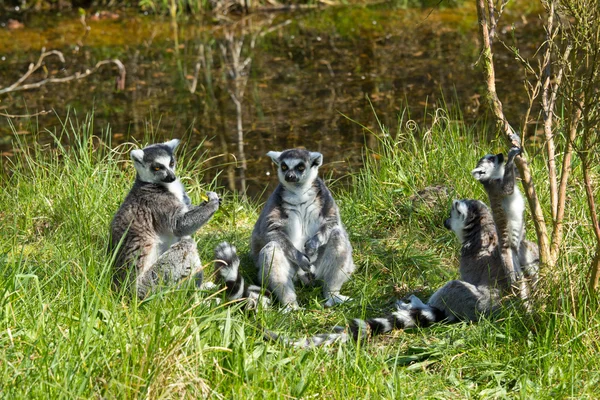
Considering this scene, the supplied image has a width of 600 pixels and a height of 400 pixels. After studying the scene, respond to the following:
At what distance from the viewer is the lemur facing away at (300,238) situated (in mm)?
4781

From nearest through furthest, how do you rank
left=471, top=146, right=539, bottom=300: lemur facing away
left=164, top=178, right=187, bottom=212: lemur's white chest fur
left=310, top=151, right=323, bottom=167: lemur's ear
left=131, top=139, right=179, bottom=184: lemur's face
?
left=471, top=146, right=539, bottom=300: lemur facing away → left=131, top=139, right=179, bottom=184: lemur's face → left=164, top=178, right=187, bottom=212: lemur's white chest fur → left=310, top=151, right=323, bottom=167: lemur's ear

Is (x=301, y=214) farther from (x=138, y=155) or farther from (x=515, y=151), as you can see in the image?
Answer: (x=515, y=151)

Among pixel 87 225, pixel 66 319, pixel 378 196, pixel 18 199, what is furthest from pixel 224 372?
pixel 18 199

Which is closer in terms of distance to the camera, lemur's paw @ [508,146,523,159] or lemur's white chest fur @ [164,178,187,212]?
lemur's paw @ [508,146,523,159]

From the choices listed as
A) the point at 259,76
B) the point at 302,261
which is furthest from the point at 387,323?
the point at 259,76

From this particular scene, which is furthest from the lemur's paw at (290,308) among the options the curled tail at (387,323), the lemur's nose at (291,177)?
the lemur's nose at (291,177)

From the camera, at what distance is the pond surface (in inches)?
356

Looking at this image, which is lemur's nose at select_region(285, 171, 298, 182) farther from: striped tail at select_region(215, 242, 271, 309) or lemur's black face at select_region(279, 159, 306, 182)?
striped tail at select_region(215, 242, 271, 309)

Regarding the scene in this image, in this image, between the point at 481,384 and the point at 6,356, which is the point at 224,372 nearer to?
the point at 6,356

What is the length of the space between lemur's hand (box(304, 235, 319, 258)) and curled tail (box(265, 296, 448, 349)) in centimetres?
70

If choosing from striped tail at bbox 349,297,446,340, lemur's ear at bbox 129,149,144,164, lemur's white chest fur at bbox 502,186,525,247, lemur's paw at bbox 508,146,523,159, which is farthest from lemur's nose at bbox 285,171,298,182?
lemur's paw at bbox 508,146,523,159

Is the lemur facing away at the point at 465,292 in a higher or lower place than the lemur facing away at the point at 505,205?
lower

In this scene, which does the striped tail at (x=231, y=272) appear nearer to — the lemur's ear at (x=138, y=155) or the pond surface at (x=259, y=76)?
the lemur's ear at (x=138, y=155)

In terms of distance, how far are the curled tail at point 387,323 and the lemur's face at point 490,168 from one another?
0.72 metres
